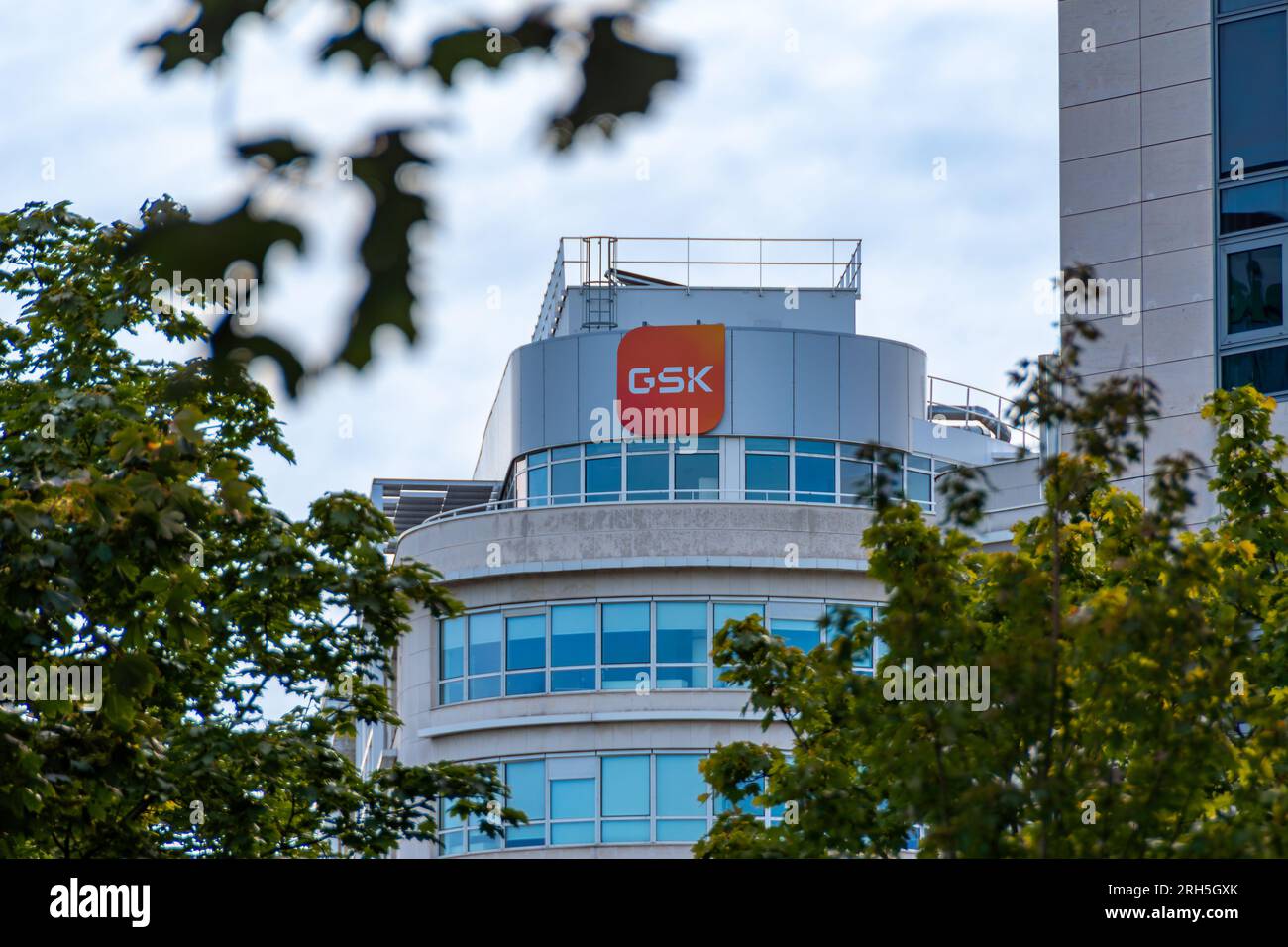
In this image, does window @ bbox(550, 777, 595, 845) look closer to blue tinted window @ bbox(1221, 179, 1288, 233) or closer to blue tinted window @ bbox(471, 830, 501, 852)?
blue tinted window @ bbox(471, 830, 501, 852)

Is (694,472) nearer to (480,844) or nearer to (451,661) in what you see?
(451,661)

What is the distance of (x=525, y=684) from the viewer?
43.8 metres

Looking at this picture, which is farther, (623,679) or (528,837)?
(623,679)

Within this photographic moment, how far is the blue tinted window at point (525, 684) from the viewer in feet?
143

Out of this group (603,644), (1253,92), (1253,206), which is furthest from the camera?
(603,644)

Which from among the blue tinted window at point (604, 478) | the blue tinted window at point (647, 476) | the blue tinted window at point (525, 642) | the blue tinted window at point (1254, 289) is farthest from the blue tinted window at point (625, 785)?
the blue tinted window at point (1254, 289)

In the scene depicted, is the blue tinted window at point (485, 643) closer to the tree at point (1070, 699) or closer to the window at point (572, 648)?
the window at point (572, 648)

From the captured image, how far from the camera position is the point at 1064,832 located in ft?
31.4

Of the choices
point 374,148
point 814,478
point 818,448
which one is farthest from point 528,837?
point 374,148

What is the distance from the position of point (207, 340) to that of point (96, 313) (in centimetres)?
1746

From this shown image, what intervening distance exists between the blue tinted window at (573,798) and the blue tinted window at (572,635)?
264cm

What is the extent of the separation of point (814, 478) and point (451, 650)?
31.7 feet
